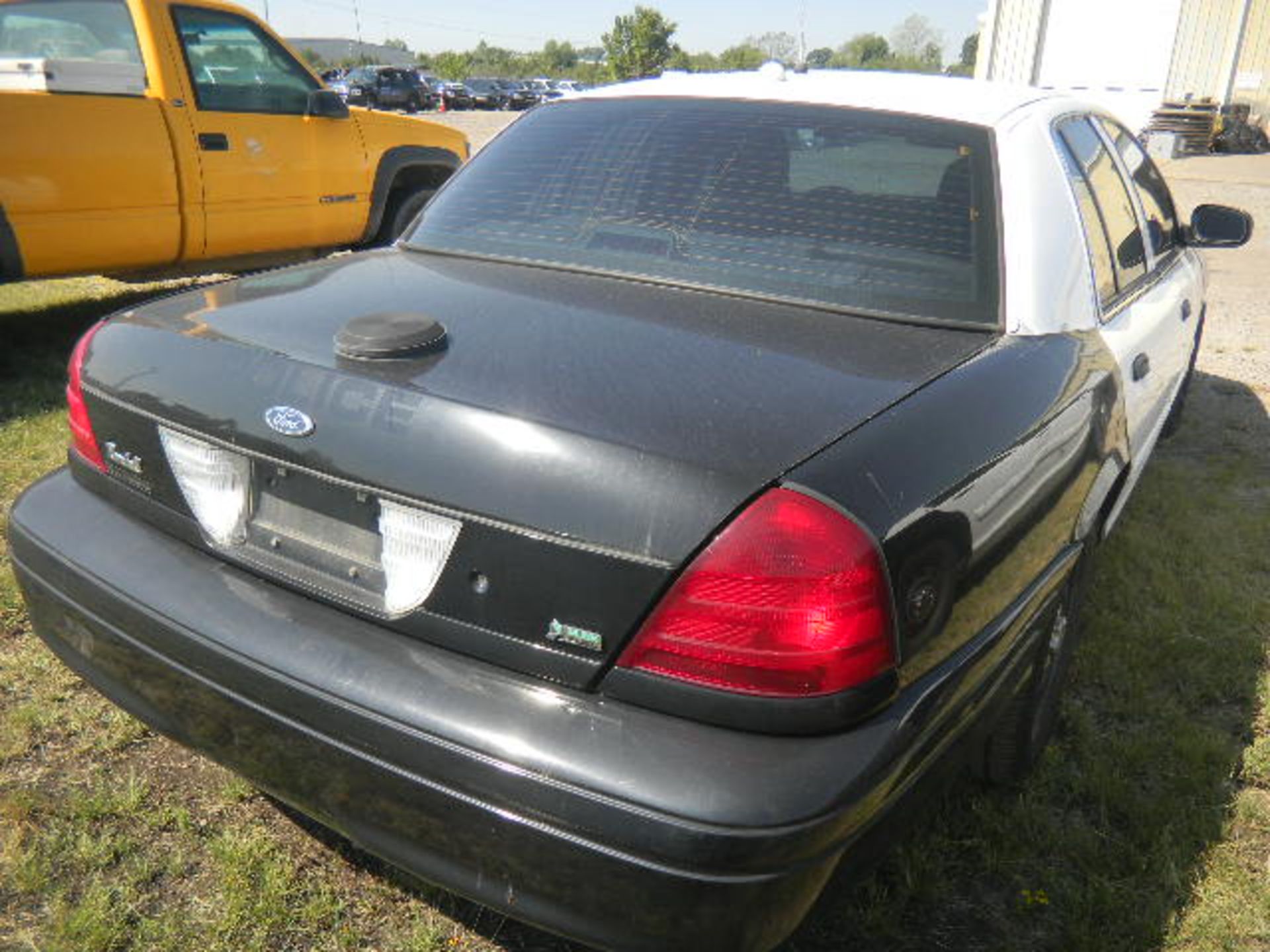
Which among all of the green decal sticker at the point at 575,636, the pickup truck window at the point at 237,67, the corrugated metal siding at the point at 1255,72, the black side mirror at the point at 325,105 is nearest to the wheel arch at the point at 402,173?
the black side mirror at the point at 325,105

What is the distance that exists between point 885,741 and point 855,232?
4.19 feet

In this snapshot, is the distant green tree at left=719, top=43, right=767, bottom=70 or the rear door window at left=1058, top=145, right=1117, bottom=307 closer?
the rear door window at left=1058, top=145, right=1117, bottom=307

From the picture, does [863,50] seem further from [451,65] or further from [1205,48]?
[1205,48]

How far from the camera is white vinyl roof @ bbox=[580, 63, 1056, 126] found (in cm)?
260

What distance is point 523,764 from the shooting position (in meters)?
1.54

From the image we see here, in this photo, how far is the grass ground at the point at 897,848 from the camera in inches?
83.9

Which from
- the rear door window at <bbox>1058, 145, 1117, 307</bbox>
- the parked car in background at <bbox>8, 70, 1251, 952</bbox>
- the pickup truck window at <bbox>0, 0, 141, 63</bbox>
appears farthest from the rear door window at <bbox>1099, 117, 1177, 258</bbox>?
the pickup truck window at <bbox>0, 0, 141, 63</bbox>

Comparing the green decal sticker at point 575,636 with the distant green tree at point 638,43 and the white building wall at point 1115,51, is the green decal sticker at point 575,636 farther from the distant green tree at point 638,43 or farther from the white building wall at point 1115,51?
the distant green tree at point 638,43

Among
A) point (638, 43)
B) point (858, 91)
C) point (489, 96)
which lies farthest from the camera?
point (638, 43)

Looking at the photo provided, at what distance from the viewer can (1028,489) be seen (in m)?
2.04

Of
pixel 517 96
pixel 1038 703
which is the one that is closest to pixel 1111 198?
pixel 1038 703

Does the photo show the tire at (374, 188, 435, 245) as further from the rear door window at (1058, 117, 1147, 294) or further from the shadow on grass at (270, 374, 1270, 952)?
the shadow on grass at (270, 374, 1270, 952)

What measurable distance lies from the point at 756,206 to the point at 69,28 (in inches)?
206

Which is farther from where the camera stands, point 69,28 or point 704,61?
point 704,61
